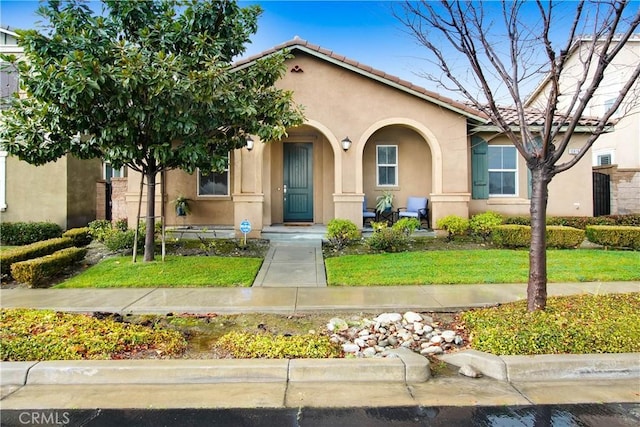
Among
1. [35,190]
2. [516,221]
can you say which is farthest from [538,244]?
[35,190]

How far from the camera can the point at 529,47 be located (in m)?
5.18

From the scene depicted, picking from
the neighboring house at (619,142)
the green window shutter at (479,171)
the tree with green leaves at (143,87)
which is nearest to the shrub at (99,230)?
the tree with green leaves at (143,87)

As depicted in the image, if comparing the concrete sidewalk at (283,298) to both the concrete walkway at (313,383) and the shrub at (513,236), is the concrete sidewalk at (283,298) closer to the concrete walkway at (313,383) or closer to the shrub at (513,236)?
the concrete walkway at (313,383)

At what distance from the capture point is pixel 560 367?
11.5 feet

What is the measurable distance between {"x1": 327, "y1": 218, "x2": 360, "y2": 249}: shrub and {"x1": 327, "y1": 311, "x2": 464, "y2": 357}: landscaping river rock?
4465 mm

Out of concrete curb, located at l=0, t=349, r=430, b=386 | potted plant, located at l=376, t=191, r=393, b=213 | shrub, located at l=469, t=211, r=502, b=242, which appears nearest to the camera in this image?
concrete curb, located at l=0, t=349, r=430, b=386

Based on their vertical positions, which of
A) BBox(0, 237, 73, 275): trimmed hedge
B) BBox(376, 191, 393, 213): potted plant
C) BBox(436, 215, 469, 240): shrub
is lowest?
BBox(0, 237, 73, 275): trimmed hedge

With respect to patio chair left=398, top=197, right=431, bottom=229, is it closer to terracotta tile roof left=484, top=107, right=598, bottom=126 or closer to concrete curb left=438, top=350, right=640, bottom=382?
terracotta tile roof left=484, top=107, right=598, bottom=126

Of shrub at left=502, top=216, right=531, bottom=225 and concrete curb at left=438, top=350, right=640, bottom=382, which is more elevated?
shrub at left=502, top=216, right=531, bottom=225

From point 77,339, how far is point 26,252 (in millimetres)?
5256

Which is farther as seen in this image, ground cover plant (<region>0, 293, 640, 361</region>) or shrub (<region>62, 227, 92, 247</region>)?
shrub (<region>62, 227, 92, 247</region>)

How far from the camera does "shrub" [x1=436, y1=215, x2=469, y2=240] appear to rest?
10133mm

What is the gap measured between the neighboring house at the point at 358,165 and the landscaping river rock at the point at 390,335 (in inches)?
233

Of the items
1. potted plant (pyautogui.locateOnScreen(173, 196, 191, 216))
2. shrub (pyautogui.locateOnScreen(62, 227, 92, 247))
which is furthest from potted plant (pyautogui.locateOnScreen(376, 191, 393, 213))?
shrub (pyautogui.locateOnScreen(62, 227, 92, 247))
